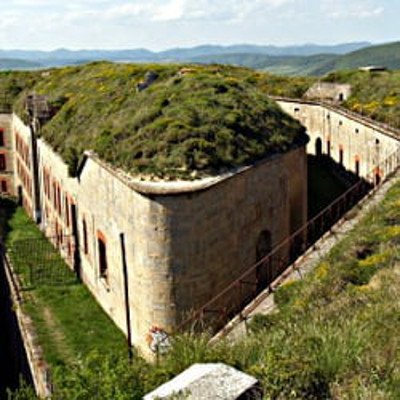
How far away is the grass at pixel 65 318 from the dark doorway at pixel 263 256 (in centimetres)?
451

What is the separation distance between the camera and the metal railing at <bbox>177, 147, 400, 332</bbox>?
1582cm

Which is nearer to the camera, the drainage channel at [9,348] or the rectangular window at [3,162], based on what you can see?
the drainage channel at [9,348]

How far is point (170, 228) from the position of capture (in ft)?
52.6

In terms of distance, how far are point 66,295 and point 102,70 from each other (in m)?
17.6

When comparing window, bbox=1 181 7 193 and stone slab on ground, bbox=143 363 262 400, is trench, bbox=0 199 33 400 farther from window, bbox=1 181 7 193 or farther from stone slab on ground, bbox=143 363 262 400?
window, bbox=1 181 7 193

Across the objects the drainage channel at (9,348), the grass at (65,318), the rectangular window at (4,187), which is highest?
the rectangular window at (4,187)

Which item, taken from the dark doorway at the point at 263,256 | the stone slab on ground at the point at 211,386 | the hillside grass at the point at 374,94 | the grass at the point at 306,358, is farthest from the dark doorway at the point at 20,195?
the stone slab on ground at the point at 211,386

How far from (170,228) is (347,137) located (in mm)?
16988

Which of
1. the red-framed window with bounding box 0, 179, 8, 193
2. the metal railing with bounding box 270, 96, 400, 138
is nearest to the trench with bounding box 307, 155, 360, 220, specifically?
the metal railing with bounding box 270, 96, 400, 138

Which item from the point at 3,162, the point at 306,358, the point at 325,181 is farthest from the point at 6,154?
the point at 306,358

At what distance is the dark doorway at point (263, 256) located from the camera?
1925cm

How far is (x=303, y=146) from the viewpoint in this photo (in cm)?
2161

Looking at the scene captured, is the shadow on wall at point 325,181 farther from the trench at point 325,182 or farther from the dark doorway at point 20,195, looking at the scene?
the dark doorway at point 20,195

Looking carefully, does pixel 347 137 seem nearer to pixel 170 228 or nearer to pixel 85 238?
pixel 85 238
